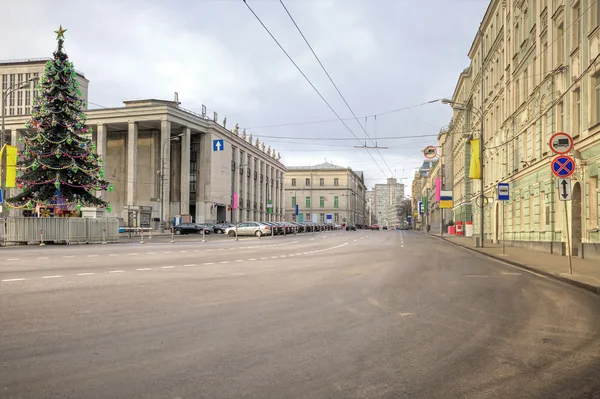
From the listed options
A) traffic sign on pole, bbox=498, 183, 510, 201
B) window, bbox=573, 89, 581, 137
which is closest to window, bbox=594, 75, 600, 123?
window, bbox=573, 89, 581, 137

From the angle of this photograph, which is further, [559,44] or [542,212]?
[542,212]

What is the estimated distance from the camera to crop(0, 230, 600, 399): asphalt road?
4121mm

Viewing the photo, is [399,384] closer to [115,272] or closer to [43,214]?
[115,272]

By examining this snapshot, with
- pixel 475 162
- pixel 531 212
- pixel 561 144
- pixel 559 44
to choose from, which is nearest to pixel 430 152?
pixel 475 162

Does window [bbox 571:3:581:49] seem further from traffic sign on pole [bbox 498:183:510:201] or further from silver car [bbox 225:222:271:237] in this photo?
silver car [bbox 225:222:271:237]

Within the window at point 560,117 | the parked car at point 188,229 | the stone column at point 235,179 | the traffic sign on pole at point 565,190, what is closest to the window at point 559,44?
the window at point 560,117

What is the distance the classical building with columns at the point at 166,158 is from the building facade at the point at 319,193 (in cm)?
5933

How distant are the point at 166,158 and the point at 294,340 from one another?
63.4 meters

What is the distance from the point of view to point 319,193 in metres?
145

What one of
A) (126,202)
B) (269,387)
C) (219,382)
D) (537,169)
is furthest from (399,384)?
(126,202)

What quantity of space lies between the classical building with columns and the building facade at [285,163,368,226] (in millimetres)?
59329

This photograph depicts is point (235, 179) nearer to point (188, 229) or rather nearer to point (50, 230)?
point (188, 229)

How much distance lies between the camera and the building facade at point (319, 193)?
474ft

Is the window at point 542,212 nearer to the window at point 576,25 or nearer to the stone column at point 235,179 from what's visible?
the window at point 576,25
